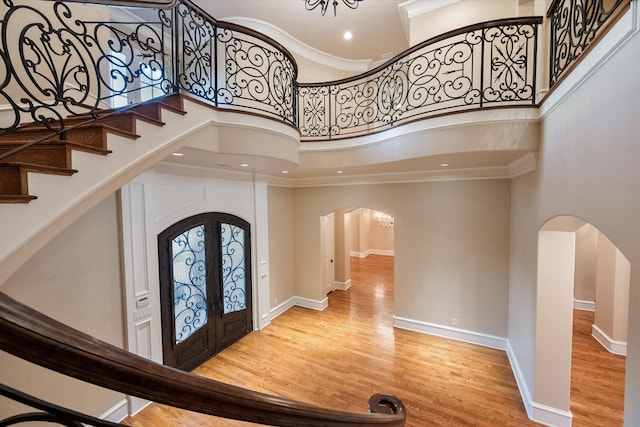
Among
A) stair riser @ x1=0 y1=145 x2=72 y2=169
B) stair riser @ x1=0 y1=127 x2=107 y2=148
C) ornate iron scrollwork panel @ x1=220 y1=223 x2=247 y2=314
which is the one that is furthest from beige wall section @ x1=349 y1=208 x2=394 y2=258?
stair riser @ x1=0 y1=145 x2=72 y2=169

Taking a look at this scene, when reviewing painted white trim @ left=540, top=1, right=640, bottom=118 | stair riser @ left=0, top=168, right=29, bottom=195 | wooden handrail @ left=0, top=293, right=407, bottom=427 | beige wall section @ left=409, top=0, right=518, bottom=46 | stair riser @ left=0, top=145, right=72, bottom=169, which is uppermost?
beige wall section @ left=409, top=0, right=518, bottom=46

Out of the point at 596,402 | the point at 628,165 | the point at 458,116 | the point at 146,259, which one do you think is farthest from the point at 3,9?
the point at 596,402

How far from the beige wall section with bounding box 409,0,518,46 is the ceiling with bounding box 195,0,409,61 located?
498mm

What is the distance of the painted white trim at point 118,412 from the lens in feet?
10.0

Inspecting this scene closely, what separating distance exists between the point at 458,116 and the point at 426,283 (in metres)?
3.13

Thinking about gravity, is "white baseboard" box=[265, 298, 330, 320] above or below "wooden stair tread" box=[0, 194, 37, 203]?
below

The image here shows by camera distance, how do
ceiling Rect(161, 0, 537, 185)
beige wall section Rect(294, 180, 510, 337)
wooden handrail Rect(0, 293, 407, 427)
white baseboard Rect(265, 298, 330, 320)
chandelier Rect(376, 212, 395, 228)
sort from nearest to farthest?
wooden handrail Rect(0, 293, 407, 427) → ceiling Rect(161, 0, 537, 185) → beige wall section Rect(294, 180, 510, 337) → white baseboard Rect(265, 298, 330, 320) → chandelier Rect(376, 212, 395, 228)

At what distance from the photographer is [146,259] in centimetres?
338

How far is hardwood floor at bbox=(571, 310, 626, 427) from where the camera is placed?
121 inches

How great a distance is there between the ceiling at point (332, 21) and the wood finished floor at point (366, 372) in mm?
5881

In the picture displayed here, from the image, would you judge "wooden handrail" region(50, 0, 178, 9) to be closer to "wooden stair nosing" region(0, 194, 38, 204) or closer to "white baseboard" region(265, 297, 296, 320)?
"wooden stair nosing" region(0, 194, 38, 204)

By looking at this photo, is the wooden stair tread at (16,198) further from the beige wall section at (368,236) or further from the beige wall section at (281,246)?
the beige wall section at (368,236)

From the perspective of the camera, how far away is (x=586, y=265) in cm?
577

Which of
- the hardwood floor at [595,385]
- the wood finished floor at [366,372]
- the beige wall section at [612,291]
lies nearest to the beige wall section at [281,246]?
the wood finished floor at [366,372]
